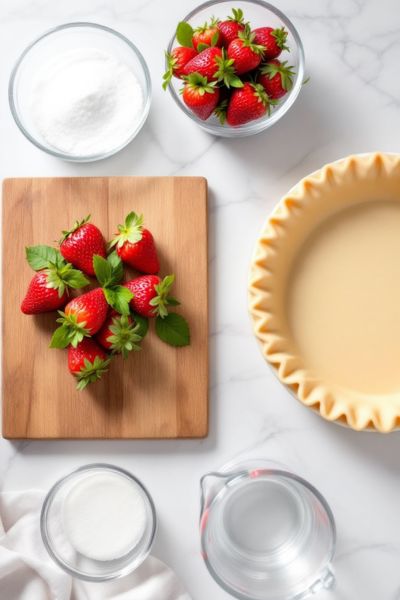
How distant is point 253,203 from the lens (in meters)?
1.12

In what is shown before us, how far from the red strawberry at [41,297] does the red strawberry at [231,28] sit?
15.2 inches

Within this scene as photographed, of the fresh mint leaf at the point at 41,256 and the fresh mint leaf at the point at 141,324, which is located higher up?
the fresh mint leaf at the point at 41,256

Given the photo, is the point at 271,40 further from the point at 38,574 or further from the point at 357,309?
the point at 38,574

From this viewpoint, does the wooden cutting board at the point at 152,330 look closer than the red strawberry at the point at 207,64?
No

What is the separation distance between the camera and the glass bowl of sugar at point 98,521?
42.9 inches

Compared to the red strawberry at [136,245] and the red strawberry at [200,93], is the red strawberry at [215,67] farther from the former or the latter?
the red strawberry at [136,245]

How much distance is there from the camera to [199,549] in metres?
1.13

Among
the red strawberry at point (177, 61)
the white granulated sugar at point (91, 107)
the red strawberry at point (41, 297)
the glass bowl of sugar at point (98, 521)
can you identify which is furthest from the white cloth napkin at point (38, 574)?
the red strawberry at point (177, 61)

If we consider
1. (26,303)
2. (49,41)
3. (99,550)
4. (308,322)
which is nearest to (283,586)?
(99,550)

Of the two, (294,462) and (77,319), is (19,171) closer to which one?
(77,319)

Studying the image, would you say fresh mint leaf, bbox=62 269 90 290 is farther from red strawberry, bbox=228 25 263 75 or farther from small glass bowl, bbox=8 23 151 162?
red strawberry, bbox=228 25 263 75

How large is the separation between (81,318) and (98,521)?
295mm

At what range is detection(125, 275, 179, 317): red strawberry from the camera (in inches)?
41.0

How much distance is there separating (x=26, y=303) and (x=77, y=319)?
3.1 inches
